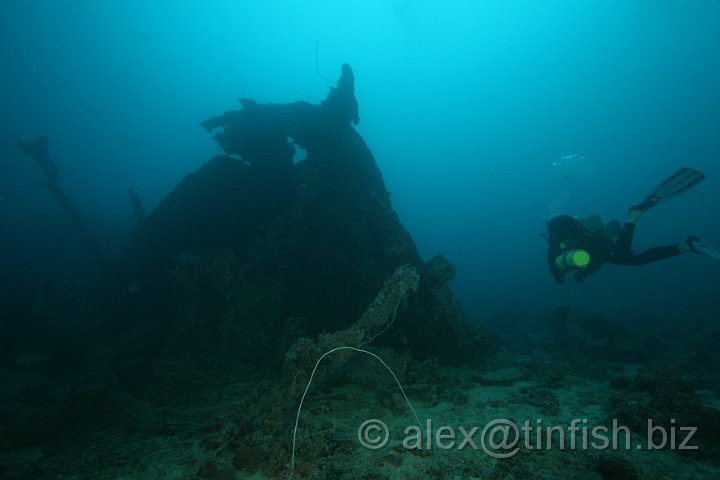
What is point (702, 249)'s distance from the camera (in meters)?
6.46

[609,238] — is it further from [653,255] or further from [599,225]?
[653,255]

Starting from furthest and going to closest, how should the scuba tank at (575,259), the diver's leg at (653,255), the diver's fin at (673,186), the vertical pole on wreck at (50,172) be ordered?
the vertical pole on wreck at (50,172)
the diver's fin at (673,186)
the diver's leg at (653,255)
the scuba tank at (575,259)

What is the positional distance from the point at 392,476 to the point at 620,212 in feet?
562

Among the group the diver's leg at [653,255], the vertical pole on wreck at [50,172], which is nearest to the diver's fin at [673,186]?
the diver's leg at [653,255]

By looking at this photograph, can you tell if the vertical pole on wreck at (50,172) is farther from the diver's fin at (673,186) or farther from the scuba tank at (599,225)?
the diver's fin at (673,186)

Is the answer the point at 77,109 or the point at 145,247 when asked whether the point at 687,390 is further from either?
the point at 77,109

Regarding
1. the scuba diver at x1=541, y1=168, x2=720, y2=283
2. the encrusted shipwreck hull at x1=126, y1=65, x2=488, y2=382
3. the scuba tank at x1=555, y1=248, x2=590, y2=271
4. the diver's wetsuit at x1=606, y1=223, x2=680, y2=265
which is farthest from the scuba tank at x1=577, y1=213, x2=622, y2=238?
the encrusted shipwreck hull at x1=126, y1=65, x2=488, y2=382

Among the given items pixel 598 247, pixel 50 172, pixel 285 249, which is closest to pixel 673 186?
pixel 598 247

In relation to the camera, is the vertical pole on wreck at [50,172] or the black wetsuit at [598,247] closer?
the black wetsuit at [598,247]

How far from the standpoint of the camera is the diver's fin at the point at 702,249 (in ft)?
20.6

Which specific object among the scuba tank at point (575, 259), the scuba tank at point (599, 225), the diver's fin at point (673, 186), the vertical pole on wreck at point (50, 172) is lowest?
the scuba tank at point (575, 259)

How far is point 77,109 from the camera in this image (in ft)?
445

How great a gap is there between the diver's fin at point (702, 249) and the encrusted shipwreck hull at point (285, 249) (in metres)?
4.63

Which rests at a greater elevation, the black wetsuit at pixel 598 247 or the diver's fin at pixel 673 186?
the diver's fin at pixel 673 186
